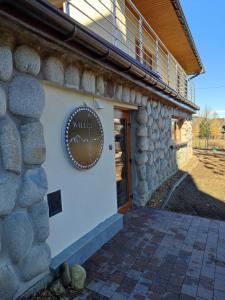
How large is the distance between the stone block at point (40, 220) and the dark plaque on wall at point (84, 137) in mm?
756

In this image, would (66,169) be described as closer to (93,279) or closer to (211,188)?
(93,279)

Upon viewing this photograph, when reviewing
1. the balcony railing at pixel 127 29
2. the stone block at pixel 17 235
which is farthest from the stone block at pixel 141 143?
the stone block at pixel 17 235

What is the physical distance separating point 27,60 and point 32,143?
2.73 feet

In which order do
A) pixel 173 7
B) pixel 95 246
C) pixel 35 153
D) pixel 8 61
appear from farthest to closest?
pixel 173 7
pixel 95 246
pixel 35 153
pixel 8 61

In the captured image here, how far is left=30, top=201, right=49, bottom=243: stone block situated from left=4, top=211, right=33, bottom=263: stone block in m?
0.10

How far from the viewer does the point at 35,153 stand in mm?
2307

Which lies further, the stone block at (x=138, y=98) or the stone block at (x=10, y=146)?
the stone block at (x=138, y=98)

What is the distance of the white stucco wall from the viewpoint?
8.89ft

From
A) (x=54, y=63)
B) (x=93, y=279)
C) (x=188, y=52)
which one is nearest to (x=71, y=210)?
(x=93, y=279)

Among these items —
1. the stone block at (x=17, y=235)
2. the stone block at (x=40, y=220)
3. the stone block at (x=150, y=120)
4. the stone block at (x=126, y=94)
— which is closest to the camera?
the stone block at (x=17, y=235)

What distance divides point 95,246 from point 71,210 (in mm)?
740

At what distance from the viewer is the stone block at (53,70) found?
2.45m

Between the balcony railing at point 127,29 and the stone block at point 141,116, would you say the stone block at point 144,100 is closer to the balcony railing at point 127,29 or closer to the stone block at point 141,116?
the stone block at point 141,116

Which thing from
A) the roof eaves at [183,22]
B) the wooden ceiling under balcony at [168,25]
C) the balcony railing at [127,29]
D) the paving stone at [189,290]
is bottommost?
the paving stone at [189,290]
